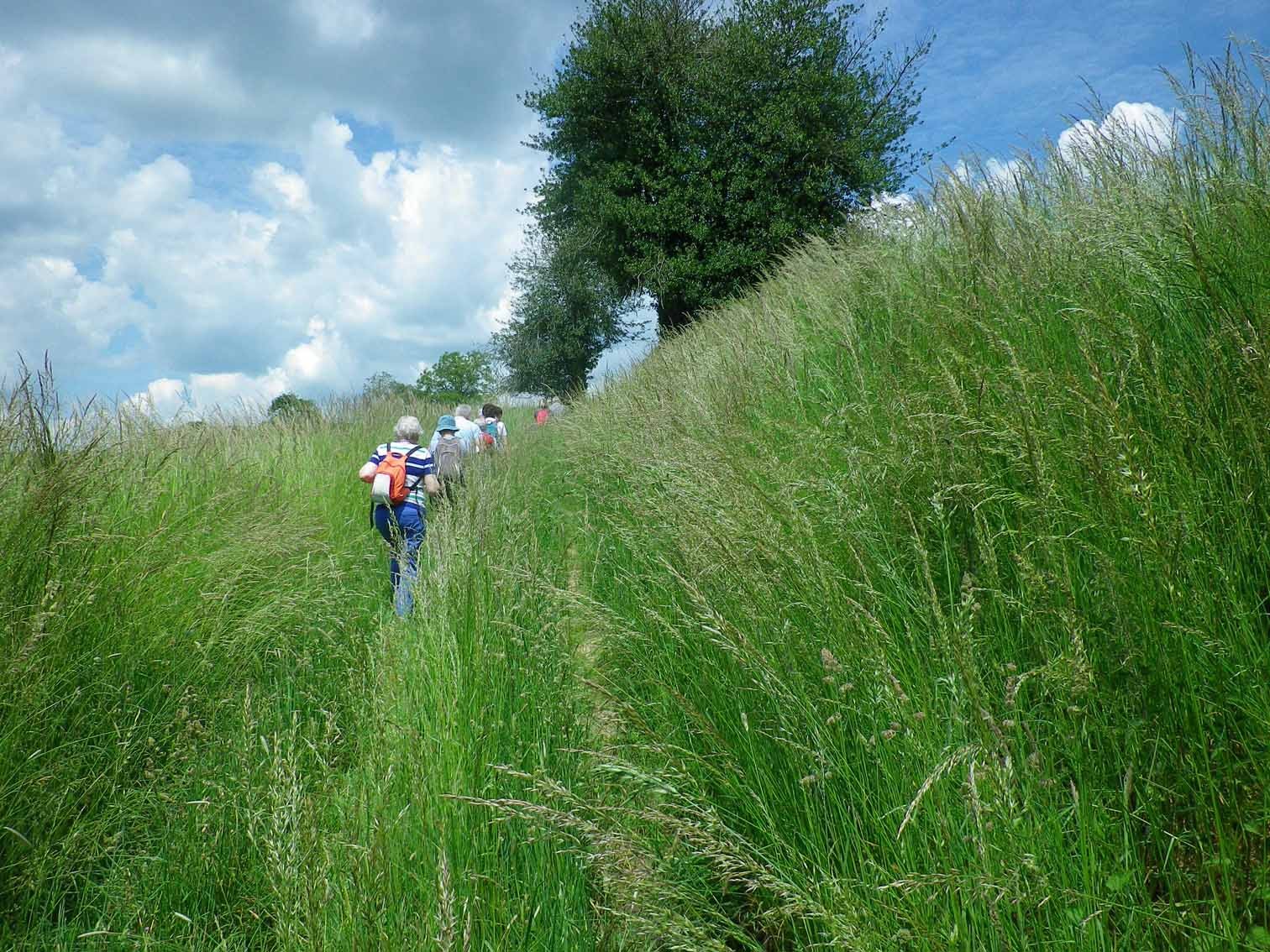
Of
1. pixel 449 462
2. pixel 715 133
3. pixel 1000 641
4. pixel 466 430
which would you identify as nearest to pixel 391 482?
pixel 449 462

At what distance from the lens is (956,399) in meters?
A: 1.80

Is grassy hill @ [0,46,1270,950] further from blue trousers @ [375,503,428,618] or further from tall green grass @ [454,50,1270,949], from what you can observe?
blue trousers @ [375,503,428,618]

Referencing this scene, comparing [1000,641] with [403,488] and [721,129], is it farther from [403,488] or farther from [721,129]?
[721,129]

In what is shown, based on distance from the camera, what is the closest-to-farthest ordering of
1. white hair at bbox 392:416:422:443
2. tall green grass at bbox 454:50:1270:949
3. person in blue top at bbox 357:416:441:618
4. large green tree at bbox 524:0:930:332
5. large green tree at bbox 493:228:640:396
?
tall green grass at bbox 454:50:1270:949, person in blue top at bbox 357:416:441:618, white hair at bbox 392:416:422:443, large green tree at bbox 524:0:930:332, large green tree at bbox 493:228:640:396

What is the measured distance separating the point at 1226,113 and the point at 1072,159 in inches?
46.2

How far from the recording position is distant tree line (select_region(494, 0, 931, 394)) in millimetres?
14844

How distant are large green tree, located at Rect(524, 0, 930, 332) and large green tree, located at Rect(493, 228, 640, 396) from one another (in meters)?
4.47

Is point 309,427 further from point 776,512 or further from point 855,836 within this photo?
point 855,836

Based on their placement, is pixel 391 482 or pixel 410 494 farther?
pixel 410 494

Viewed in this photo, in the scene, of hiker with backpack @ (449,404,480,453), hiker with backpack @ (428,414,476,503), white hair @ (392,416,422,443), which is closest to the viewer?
white hair @ (392,416,422,443)

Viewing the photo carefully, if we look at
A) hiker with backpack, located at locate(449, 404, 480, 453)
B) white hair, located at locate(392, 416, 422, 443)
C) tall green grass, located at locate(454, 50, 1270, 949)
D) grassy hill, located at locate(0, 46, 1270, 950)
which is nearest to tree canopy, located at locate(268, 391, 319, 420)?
hiker with backpack, located at locate(449, 404, 480, 453)

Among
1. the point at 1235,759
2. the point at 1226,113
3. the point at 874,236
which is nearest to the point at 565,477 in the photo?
the point at 874,236

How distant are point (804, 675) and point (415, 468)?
5.53 metres

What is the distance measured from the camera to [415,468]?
6625 millimetres
